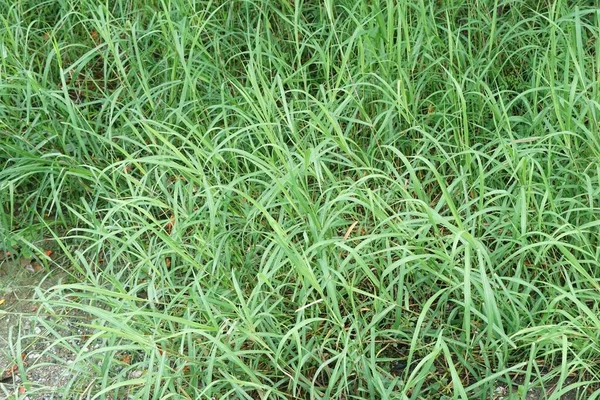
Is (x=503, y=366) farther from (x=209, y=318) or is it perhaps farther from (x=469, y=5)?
(x=469, y=5)

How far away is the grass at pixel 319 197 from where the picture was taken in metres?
2.82

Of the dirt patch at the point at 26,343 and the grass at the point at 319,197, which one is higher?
the grass at the point at 319,197

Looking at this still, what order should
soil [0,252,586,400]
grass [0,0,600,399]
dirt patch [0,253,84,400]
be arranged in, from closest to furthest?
grass [0,0,600,399], soil [0,252,586,400], dirt patch [0,253,84,400]

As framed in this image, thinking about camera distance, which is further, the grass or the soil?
the soil

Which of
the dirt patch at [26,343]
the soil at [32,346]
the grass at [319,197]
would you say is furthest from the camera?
the dirt patch at [26,343]

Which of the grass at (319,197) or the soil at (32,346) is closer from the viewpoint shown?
the grass at (319,197)

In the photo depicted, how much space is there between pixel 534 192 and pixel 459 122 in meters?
0.60

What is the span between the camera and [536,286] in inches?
119

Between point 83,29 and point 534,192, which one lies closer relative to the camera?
point 534,192

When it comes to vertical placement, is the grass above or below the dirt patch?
above

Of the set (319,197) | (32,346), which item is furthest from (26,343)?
(319,197)

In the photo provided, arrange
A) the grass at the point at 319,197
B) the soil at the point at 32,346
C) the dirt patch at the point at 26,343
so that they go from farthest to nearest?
the dirt patch at the point at 26,343 < the soil at the point at 32,346 < the grass at the point at 319,197

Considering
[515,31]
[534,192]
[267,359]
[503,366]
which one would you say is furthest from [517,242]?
[515,31]

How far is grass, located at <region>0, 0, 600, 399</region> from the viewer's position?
9.26ft
